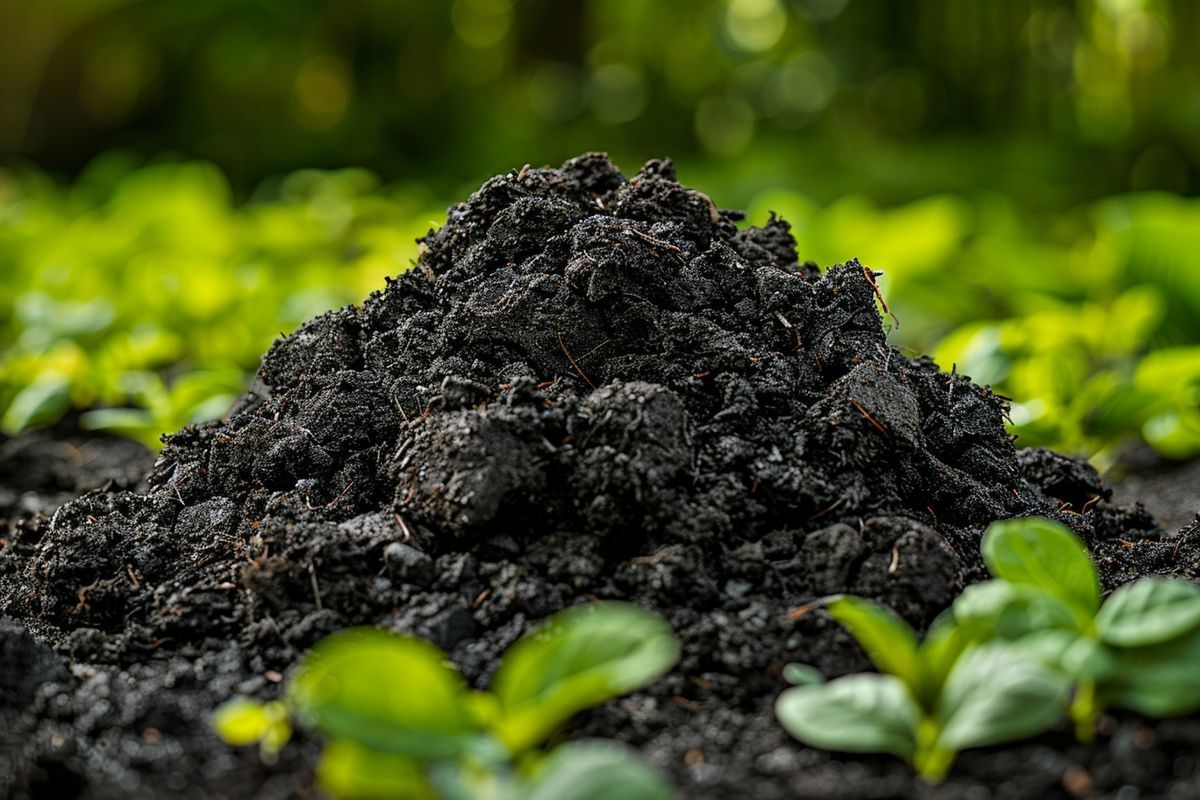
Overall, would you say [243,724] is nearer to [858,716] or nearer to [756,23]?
[858,716]

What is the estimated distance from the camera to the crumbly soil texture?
106 cm

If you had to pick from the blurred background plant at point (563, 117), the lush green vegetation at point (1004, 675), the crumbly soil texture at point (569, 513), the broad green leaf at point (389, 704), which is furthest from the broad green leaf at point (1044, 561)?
the blurred background plant at point (563, 117)

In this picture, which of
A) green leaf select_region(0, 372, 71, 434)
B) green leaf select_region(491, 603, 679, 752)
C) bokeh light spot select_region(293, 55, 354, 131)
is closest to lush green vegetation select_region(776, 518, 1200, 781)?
green leaf select_region(491, 603, 679, 752)

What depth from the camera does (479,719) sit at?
920 mm

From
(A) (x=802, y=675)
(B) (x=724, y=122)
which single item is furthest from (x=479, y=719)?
(B) (x=724, y=122)

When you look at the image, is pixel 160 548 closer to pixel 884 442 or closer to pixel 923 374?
pixel 884 442

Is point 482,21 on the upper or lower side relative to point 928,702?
upper

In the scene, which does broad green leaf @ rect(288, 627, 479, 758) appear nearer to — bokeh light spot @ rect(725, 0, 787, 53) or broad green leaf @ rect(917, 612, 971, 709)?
broad green leaf @ rect(917, 612, 971, 709)

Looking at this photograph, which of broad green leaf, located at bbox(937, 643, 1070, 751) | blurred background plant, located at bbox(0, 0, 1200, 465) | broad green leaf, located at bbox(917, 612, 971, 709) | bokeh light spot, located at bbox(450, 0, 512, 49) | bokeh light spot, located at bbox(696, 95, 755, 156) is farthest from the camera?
bokeh light spot, located at bbox(450, 0, 512, 49)

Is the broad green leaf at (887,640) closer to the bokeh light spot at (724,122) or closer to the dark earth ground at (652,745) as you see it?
the dark earth ground at (652,745)

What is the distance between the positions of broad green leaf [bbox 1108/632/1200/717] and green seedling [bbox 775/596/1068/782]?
5 centimetres

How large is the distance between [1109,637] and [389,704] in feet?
1.97

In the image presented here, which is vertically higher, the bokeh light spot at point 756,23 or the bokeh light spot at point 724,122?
the bokeh light spot at point 756,23

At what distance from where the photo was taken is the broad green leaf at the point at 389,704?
0.85m
